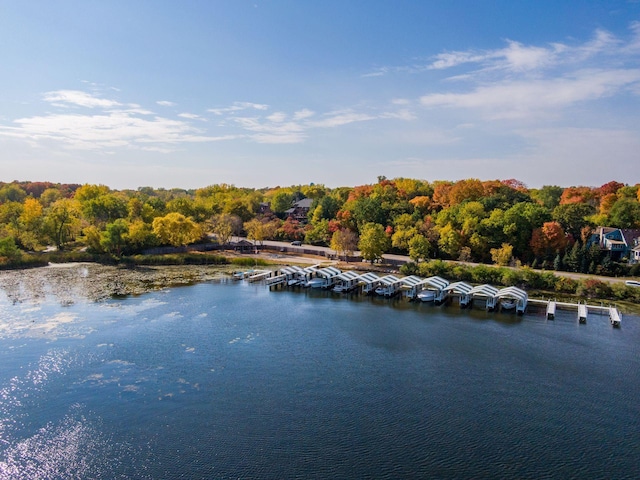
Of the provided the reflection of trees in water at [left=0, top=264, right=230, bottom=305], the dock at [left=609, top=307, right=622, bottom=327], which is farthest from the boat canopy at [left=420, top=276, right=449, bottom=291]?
the reflection of trees in water at [left=0, top=264, right=230, bottom=305]

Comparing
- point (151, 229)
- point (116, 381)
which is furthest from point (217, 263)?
point (116, 381)

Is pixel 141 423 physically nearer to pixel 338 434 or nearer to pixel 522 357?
pixel 338 434

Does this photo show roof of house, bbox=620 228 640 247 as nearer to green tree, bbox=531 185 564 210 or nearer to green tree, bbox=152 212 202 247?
green tree, bbox=531 185 564 210

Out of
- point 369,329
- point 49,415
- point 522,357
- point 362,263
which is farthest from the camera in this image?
point 362,263

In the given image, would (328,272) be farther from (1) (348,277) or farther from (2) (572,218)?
(2) (572,218)

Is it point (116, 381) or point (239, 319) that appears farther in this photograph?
point (239, 319)

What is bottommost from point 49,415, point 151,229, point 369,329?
point 49,415

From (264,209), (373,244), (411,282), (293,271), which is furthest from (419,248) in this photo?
(264,209)
